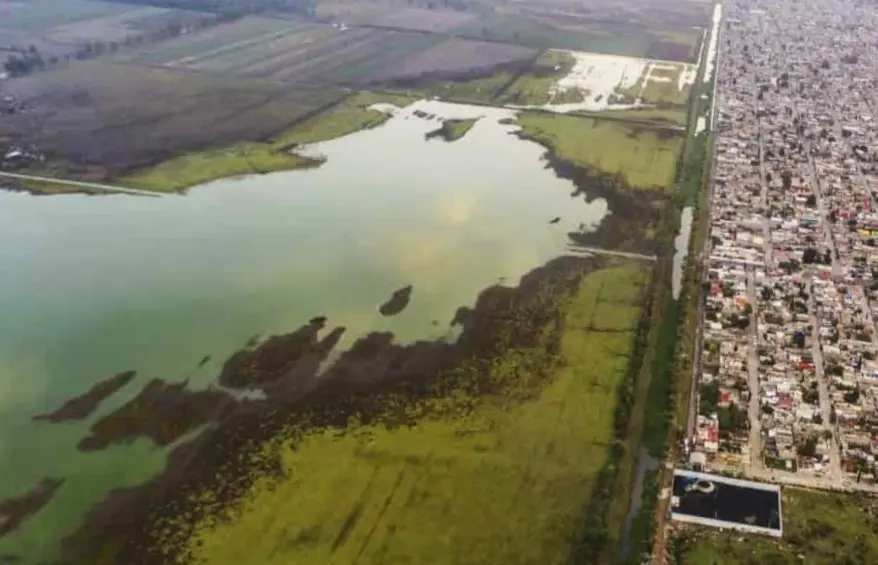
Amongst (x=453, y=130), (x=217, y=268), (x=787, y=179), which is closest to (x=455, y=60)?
(x=453, y=130)

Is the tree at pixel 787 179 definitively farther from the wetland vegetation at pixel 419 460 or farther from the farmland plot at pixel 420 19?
the farmland plot at pixel 420 19

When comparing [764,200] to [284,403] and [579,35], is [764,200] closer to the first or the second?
[284,403]

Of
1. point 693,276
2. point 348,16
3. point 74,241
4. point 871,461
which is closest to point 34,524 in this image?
point 74,241

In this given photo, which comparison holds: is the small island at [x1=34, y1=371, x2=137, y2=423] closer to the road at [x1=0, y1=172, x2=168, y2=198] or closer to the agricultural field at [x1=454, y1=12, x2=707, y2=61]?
the road at [x1=0, y1=172, x2=168, y2=198]

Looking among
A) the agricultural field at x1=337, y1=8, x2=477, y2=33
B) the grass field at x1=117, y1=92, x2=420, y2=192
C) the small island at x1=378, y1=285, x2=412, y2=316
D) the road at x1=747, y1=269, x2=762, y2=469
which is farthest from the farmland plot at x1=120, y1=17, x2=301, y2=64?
the road at x1=747, y1=269, x2=762, y2=469

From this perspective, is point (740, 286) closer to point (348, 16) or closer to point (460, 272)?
point (460, 272)

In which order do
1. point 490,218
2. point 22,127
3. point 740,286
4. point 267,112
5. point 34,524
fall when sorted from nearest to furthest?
point 34,524, point 740,286, point 490,218, point 22,127, point 267,112
